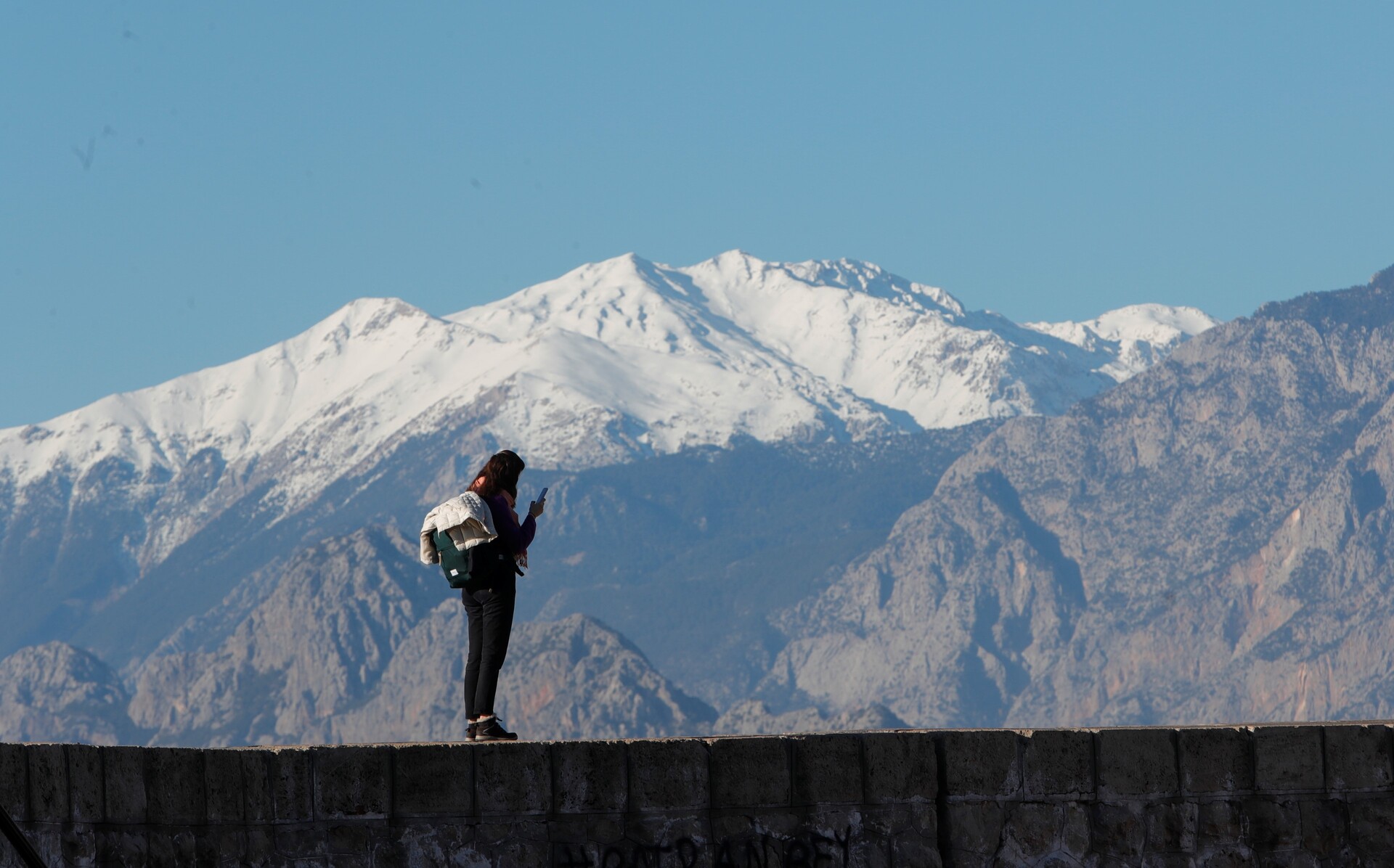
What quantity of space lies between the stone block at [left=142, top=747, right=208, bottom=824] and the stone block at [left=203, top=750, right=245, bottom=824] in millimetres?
40

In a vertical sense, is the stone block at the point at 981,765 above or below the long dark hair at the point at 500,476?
below

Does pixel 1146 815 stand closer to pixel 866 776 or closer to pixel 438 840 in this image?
pixel 866 776

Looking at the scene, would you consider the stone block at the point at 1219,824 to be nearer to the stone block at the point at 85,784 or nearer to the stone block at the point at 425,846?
the stone block at the point at 425,846

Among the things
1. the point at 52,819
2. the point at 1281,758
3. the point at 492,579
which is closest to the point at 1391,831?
the point at 1281,758

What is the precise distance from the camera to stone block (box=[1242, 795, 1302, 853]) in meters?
16.2

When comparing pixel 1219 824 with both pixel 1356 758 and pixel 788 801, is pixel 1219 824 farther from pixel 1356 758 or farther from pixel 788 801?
pixel 788 801

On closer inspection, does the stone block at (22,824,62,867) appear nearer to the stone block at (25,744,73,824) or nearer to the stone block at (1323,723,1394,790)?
the stone block at (25,744,73,824)

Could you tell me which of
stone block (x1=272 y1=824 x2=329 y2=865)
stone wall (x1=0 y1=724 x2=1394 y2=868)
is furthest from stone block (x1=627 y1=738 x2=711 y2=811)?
stone block (x1=272 y1=824 x2=329 y2=865)

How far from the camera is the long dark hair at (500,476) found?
1947 centimetres

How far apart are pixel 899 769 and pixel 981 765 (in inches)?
24.3

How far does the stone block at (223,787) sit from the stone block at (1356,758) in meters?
7.87

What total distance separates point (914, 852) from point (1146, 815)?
173 cm

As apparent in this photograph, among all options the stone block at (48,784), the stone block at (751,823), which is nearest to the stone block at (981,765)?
the stone block at (751,823)

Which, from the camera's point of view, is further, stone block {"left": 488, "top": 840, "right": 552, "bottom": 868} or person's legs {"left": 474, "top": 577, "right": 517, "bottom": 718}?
person's legs {"left": 474, "top": 577, "right": 517, "bottom": 718}
